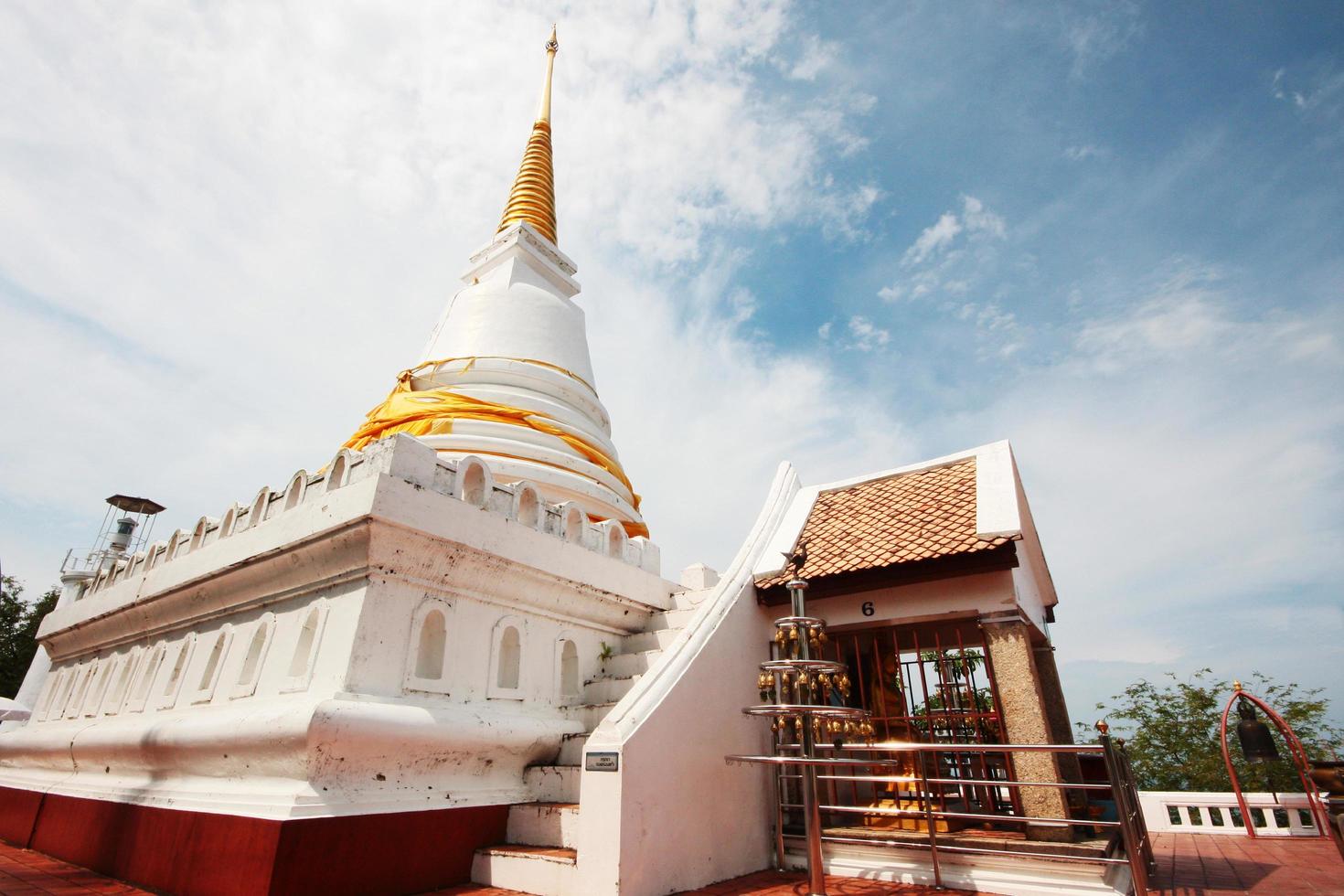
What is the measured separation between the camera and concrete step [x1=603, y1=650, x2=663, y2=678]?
720 cm

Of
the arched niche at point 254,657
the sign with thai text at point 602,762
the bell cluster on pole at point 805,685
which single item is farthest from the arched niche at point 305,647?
the bell cluster on pole at point 805,685

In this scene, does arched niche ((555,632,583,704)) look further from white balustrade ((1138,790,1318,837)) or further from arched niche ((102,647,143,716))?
white balustrade ((1138,790,1318,837))

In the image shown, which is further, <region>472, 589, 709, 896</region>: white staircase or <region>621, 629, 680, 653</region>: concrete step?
<region>621, 629, 680, 653</region>: concrete step

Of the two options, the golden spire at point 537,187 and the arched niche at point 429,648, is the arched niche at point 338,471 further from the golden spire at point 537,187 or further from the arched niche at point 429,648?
the golden spire at point 537,187

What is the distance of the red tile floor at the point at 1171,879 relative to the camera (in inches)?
206

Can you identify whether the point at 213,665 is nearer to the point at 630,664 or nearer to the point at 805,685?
the point at 630,664

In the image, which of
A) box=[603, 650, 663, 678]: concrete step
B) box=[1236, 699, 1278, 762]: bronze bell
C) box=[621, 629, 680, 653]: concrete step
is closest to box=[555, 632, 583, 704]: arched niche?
box=[603, 650, 663, 678]: concrete step

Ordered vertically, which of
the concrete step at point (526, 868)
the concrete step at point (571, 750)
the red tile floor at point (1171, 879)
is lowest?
the red tile floor at point (1171, 879)

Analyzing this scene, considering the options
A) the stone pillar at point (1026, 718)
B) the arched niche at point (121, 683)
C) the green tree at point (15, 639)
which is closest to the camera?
the stone pillar at point (1026, 718)

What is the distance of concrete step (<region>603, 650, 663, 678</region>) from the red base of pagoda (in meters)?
1.87

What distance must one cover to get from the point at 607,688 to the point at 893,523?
3.50m

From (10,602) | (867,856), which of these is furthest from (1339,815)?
(10,602)

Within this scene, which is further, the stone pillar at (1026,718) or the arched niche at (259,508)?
the arched niche at (259,508)

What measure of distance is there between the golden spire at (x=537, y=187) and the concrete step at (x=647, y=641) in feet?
30.2
